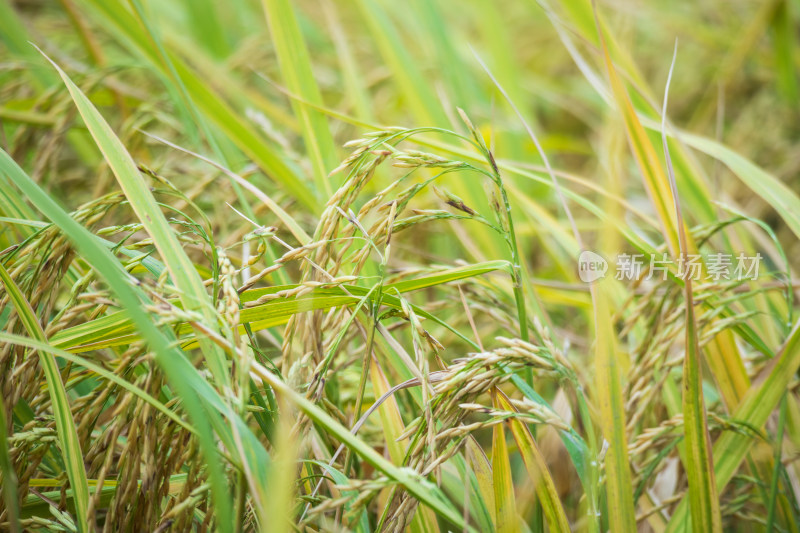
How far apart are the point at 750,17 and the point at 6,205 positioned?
228cm

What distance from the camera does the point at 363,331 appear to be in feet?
2.08

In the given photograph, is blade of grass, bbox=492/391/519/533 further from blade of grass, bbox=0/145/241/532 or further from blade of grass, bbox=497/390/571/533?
blade of grass, bbox=0/145/241/532

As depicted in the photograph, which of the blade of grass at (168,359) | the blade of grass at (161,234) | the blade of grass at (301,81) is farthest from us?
the blade of grass at (301,81)

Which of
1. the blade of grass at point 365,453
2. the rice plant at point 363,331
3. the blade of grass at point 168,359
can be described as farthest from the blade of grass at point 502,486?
the blade of grass at point 168,359

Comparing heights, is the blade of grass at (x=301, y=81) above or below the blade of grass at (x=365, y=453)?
above

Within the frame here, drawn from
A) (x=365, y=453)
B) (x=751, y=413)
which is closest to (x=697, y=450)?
(x=751, y=413)

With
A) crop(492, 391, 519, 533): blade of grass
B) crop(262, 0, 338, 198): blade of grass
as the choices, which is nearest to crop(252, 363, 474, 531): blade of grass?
crop(492, 391, 519, 533): blade of grass

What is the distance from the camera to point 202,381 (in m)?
0.43

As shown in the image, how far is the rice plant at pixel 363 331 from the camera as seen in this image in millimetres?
461

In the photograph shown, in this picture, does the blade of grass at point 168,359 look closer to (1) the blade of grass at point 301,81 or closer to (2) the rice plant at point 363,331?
(2) the rice plant at point 363,331

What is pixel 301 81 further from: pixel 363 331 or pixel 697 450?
pixel 697 450

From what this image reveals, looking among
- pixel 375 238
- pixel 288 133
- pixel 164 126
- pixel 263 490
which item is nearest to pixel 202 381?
pixel 263 490

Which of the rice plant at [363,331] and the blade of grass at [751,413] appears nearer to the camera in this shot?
the rice plant at [363,331]

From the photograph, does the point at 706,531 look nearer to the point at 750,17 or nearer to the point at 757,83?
the point at 757,83
